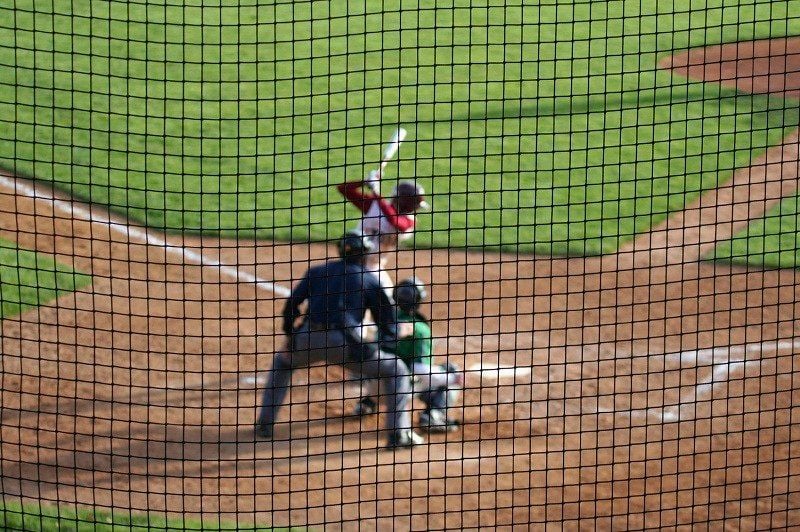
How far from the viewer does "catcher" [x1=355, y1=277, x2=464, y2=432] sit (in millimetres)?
7434

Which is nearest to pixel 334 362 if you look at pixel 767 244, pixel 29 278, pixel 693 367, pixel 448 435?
pixel 448 435

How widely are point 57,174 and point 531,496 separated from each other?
240 inches

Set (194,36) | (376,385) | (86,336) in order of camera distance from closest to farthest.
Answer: (376,385)
(86,336)
(194,36)

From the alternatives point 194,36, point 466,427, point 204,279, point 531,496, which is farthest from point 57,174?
point 531,496

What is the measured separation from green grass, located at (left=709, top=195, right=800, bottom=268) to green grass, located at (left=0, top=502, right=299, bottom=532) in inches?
200

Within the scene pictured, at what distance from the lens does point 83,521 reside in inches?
255

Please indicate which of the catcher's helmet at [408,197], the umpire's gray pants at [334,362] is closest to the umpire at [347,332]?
the umpire's gray pants at [334,362]

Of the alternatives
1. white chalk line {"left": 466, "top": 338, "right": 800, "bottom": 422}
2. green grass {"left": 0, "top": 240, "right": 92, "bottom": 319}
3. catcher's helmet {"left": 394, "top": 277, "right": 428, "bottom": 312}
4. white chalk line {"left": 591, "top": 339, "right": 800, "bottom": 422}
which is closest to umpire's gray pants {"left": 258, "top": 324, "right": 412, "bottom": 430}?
catcher's helmet {"left": 394, "top": 277, "right": 428, "bottom": 312}

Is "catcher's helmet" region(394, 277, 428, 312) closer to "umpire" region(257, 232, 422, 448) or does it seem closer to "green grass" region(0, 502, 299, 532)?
"umpire" region(257, 232, 422, 448)

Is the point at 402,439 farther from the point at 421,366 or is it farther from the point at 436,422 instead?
the point at 421,366

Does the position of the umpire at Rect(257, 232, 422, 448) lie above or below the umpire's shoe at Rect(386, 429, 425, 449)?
above

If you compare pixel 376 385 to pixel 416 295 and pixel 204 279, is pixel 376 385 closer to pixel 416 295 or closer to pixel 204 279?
pixel 416 295

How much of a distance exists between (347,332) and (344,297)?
21cm

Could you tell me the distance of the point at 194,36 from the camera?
48.6 ft
